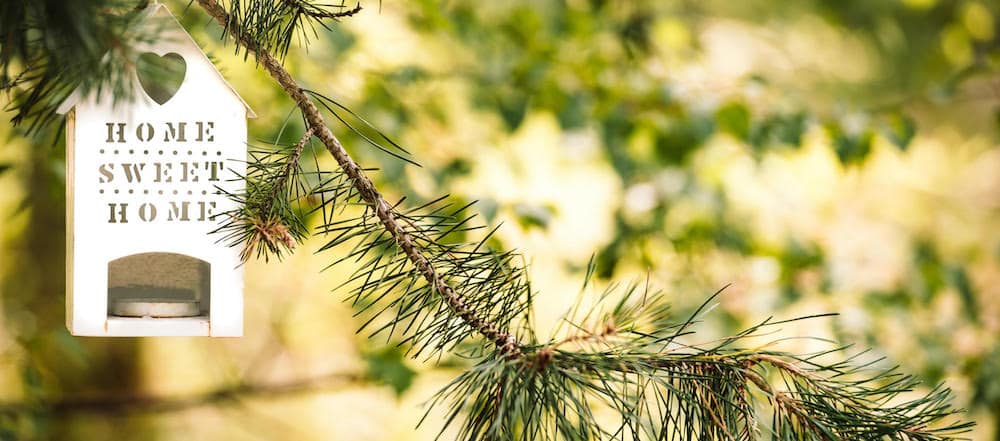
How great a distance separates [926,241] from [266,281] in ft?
4.07

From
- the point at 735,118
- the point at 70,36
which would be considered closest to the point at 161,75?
the point at 70,36

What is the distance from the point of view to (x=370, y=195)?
35 cm

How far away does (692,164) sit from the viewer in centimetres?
118

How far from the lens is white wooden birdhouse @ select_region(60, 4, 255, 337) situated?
1.37 ft

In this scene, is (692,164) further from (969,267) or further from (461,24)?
(969,267)

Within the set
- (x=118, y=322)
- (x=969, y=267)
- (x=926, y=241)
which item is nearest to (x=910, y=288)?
(x=926, y=241)

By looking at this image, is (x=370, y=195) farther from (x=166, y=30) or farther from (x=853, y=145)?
(x=853, y=145)

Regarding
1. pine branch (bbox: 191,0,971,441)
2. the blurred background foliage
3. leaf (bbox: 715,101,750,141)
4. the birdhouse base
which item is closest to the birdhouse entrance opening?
the birdhouse base

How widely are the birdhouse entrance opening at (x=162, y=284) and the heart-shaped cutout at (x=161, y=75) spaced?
0.10m

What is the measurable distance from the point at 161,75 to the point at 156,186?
159 millimetres

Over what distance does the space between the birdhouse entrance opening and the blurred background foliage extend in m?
0.34

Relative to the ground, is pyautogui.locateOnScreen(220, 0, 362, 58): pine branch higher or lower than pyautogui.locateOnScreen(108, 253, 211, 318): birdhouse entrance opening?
higher

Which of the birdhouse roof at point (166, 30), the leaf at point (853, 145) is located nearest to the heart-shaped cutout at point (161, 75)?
the birdhouse roof at point (166, 30)

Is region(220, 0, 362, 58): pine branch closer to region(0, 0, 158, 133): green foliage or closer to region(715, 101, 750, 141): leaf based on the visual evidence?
region(0, 0, 158, 133): green foliage
